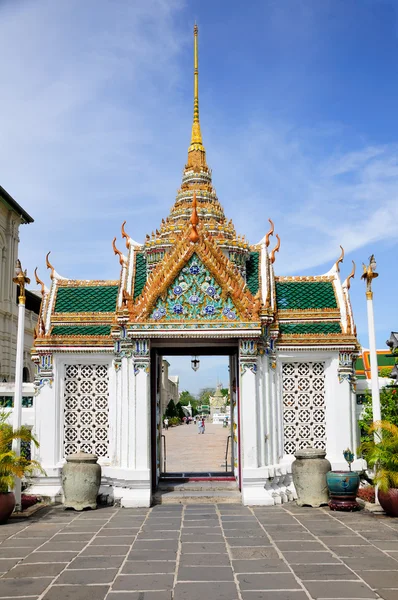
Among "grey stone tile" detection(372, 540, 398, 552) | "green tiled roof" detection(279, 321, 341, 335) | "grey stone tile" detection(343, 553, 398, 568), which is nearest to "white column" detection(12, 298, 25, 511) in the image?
"green tiled roof" detection(279, 321, 341, 335)

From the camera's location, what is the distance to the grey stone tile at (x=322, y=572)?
6695 millimetres

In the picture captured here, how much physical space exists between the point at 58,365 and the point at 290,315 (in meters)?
4.84

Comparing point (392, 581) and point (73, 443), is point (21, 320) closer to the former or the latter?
point (73, 443)

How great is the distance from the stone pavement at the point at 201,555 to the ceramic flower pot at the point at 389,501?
0.23 m

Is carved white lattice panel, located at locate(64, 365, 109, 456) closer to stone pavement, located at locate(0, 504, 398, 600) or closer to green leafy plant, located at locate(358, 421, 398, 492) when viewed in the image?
stone pavement, located at locate(0, 504, 398, 600)

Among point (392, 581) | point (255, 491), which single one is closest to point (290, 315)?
point (255, 491)

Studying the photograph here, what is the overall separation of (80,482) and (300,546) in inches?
178

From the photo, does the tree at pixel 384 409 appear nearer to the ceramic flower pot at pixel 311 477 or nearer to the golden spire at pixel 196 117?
the ceramic flower pot at pixel 311 477

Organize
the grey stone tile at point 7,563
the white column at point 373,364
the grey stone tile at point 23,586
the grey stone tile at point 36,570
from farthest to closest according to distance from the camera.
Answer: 1. the white column at point 373,364
2. the grey stone tile at point 7,563
3. the grey stone tile at point 36,570
4. the grey stone tile at point 23,586

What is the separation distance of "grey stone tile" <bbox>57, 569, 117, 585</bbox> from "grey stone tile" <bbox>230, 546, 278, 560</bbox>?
1615 millimetres

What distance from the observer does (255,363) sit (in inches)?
467

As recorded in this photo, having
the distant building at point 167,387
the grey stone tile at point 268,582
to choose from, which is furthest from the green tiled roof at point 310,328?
the distant building at point 167,387

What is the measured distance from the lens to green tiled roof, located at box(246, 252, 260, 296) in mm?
13102

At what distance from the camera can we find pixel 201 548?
8.05 meters
